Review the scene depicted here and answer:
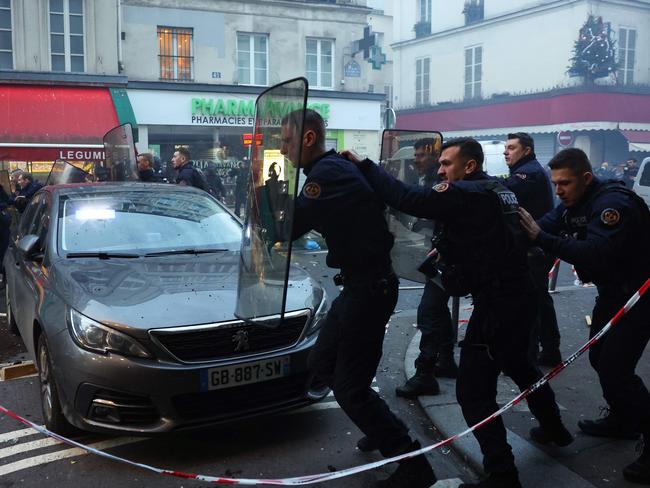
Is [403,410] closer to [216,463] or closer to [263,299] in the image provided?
[216,463]

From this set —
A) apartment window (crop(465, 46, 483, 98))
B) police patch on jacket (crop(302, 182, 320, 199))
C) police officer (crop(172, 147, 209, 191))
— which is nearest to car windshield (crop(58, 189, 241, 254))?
police patch on jacket (crop(302, 182, 320, 199))

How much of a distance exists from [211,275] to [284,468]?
4.31 ft

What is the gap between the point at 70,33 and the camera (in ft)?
62.5

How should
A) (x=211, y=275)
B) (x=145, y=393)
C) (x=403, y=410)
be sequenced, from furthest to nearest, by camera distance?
(x=403, y=410)
(x=211, y=275)
(x=145, y=393)

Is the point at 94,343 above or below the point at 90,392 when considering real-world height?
above

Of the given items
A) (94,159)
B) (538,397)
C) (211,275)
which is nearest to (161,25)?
(94,159)

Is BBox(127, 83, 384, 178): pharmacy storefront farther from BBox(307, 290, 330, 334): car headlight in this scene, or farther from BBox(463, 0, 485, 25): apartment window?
BBox(307, 290, 330, 334): car headlight

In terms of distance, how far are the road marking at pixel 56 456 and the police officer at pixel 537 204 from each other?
2957mm

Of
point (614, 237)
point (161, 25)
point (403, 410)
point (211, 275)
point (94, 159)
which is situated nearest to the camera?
point (614, 237)

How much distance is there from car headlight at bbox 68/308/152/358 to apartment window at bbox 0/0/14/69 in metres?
17.5

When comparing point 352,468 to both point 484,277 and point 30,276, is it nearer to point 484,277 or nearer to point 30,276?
point 484,277

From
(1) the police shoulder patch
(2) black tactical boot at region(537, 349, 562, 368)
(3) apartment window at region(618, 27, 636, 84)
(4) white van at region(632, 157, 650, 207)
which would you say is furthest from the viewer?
(3) apartment window at region(618, 27, 636, 84)

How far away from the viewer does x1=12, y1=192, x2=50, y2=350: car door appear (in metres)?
4.52

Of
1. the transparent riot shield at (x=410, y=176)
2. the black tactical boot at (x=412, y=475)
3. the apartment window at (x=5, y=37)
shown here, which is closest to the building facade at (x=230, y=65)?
the apartment window at (x=5, y=37)
